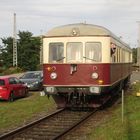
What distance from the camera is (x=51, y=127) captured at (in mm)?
14695

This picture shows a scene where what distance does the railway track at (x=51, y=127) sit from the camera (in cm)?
1270

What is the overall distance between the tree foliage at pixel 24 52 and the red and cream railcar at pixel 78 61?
197 feet

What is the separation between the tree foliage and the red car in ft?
171

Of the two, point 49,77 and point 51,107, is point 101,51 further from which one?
point 51,107

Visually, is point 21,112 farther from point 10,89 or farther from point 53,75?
point 10,89

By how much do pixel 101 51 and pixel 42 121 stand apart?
3.96 m

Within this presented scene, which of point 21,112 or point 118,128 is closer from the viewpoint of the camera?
point 118,128

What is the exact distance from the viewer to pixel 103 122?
15.8 m

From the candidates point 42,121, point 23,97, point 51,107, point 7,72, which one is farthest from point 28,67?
point 42,121

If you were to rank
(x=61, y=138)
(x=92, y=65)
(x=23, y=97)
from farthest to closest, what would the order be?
(x=23, y=97) → (x=92, y=65) → (x=61, y=138)

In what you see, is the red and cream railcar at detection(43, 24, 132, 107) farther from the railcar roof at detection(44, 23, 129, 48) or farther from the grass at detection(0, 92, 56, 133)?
the grass at detection(0, 92, 56, 133)

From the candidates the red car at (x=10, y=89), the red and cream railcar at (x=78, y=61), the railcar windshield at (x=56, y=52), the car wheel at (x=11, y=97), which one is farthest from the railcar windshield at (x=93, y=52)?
the car wheel at (x=11, y=97)

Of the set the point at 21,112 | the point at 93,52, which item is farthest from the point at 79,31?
the point at 21,112

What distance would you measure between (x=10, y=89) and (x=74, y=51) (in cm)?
735
